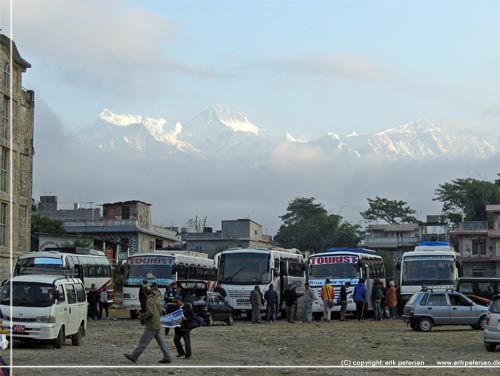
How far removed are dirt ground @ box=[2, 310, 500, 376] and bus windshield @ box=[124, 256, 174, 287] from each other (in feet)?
36.9

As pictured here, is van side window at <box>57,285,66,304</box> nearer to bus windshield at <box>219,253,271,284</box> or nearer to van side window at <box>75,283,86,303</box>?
van side window at <box>75,283,86,303</box>

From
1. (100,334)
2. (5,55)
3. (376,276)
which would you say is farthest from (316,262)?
(5,55)

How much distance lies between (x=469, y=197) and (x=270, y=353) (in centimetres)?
9405

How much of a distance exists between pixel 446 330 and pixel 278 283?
43.5 feet

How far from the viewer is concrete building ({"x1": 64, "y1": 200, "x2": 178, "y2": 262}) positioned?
9625 centimetres

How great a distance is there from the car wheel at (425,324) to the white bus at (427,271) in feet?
36.8

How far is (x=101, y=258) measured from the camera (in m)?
54.4

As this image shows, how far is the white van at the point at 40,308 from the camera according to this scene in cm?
2394

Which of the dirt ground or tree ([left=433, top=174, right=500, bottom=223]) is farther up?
tree ([left=433, top=174, right=500, bottom=223])

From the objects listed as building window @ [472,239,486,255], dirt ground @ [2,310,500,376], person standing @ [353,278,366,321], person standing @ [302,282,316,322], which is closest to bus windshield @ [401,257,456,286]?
person standing @ [353,278,366,321]

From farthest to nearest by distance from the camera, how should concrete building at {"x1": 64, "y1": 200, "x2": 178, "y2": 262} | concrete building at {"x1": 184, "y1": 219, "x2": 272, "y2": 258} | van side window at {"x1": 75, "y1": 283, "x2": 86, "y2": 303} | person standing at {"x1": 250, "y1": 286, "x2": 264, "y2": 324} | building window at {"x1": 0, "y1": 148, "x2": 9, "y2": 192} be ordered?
concrete building at {"x1": 184, "y1": 219, "x2": 272, "y2": 258}, concrete building at {"x1": 64, "y1": 200, "x2": 178, "y2": 262}, building window at {"x1": 0, "y1": 148, "x2": 9, "y2": 192}, person standing at {"x1": 250, "y1": 286, "x2": 264, "y2": 324}, van side window at {"x1": 75, "y1": 283, "x2": 86, "y2": 303}

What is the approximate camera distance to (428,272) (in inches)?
1763

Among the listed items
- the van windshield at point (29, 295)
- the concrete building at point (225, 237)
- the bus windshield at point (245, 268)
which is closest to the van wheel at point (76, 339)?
the van windshield at point (29, 295)

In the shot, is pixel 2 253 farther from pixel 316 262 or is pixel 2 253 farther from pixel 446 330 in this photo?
pixel 446 330
